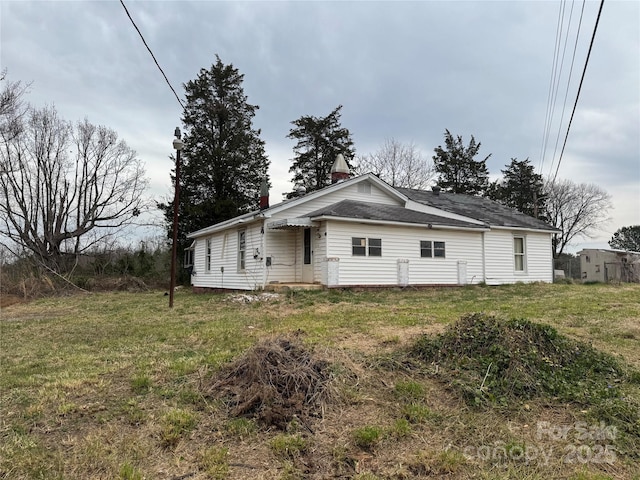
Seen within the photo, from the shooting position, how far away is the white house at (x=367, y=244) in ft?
45.2

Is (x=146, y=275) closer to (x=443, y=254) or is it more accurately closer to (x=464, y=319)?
(x=443, y=254)

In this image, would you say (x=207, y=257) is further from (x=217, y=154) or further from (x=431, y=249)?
(x=431, y=249)

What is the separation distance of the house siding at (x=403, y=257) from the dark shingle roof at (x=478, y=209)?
6.45 feet

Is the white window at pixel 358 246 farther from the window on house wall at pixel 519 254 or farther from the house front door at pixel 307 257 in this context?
the window on house wall at pixel 519 254

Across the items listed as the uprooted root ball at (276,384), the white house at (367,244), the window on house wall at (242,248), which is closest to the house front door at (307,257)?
the white house at (367,244)

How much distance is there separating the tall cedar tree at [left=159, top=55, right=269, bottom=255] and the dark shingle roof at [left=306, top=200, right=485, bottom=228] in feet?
37.8

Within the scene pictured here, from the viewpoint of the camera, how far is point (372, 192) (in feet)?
55.9

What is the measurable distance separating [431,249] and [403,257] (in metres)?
1.38

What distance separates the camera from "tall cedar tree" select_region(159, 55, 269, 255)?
25.3m

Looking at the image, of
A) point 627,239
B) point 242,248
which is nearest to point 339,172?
point 242,248

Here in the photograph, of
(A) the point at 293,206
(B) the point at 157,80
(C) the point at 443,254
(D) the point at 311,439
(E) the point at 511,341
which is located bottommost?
(D) the point at 311,439

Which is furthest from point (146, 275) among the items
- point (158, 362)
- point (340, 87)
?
point (158, 362)

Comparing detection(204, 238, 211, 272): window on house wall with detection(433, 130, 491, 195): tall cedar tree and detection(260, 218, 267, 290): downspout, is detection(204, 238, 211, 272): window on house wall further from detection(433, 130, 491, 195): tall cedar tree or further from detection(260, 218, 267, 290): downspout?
detection(433, 130, 491, 195): tall cedar tree

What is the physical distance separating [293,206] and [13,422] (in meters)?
11.8
